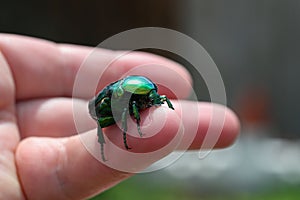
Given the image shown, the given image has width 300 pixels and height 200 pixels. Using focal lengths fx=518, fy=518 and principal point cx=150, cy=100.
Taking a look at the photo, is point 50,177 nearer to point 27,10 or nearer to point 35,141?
point 35,141

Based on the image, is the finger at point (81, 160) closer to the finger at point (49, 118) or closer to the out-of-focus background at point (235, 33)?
the finger at point (49, 118)

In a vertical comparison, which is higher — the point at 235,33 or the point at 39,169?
the point at 235,33

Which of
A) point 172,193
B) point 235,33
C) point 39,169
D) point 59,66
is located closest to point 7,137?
point 39,169

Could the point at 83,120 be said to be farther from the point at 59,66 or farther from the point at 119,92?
the point at 119,92

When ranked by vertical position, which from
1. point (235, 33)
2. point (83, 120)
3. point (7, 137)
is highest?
point (235, 33)

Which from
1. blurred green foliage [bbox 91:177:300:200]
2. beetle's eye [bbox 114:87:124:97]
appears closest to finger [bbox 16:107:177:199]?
beetle's eye [bbox 114:87:124:97]

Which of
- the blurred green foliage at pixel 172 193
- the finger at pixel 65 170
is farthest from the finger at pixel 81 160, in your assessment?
the blurred green foliage at pixel 172 193

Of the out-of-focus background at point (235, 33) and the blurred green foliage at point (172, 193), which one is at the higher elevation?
the out-of-focus background at point (235, 33)

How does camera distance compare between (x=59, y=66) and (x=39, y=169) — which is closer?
(x=39, y=169)
